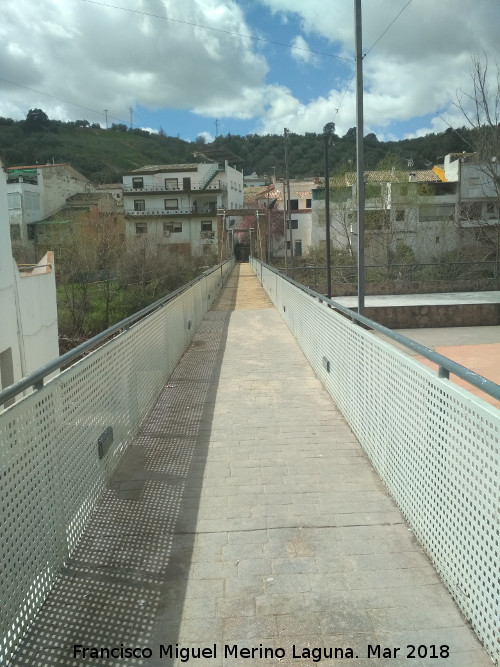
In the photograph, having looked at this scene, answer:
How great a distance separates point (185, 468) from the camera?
4.62 m

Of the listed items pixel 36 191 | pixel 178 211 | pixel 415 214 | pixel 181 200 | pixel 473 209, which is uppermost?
pixel 36 191

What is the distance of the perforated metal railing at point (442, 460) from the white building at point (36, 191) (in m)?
51.4

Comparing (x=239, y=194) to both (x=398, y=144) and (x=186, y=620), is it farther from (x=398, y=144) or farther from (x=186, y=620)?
(x=186, y=620)

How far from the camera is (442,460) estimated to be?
2.96 m

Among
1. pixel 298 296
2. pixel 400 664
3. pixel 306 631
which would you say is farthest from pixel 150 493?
pixel 298 296

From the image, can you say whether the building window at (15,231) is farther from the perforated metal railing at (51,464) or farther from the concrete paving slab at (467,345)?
the perforated metal railing at (51,464)

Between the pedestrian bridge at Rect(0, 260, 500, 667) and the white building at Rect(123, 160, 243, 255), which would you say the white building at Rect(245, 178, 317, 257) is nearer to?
the white building at Rect(123, 160, 243, 255)

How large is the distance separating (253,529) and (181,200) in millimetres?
66769

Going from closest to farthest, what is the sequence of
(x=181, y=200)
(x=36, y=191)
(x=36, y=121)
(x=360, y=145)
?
(x=360, y=145) → (x=36, y=191) → (x=181, y=200) → (x=36, y=121)

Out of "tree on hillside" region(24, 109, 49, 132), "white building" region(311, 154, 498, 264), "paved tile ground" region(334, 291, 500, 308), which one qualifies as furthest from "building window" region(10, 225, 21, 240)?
"tree on hillside" region(24, 109, 49, 132)

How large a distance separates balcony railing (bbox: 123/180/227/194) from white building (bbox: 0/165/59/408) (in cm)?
5355

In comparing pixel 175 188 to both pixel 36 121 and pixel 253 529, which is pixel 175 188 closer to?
pixel 36 121

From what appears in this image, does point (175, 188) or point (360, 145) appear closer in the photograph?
point (360, 145)

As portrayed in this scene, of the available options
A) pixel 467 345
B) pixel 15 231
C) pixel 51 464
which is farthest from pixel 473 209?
pixel 51 464
